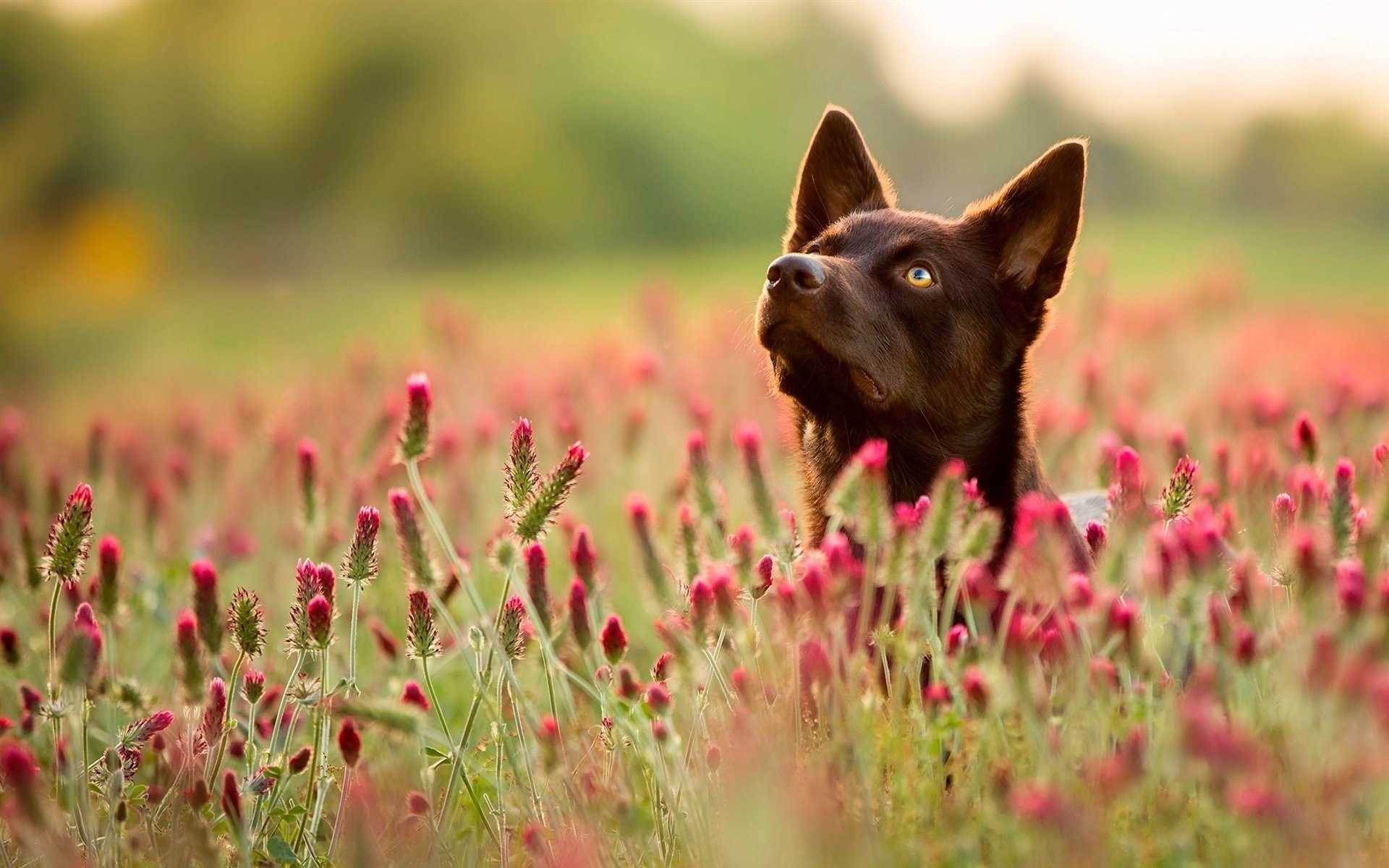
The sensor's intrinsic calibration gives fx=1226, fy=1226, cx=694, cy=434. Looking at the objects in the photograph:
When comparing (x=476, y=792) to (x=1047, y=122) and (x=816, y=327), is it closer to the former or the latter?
(x=816, y=327)

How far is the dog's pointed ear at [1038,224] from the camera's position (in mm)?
3520

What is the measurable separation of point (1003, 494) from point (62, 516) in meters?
2.31

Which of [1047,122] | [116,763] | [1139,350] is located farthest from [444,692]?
[1047,122]

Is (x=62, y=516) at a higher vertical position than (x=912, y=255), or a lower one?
lower

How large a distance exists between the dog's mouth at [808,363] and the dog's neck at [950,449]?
181mm

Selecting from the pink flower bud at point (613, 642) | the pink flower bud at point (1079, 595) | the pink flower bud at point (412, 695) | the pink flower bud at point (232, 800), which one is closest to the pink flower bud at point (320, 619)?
the pink flower bud at point (232, 800)

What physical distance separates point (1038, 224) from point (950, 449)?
0.75m

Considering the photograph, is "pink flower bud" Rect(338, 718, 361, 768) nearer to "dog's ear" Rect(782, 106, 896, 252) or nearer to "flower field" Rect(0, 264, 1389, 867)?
"flower field" Rect(0, 264, 1389, 867)

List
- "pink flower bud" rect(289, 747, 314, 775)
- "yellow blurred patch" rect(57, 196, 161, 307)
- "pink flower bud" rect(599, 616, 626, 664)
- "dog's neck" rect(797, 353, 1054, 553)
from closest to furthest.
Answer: "pink flower bud" rect(599, 616, 626, 664)
"pink flower bud" rect(289, 747, 314, 775)
"dog's neck" rect(797, 353, 1054, 553)
"yellow blurred patch" rect(57, 196, 161, 307)

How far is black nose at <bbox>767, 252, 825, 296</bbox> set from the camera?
309cm


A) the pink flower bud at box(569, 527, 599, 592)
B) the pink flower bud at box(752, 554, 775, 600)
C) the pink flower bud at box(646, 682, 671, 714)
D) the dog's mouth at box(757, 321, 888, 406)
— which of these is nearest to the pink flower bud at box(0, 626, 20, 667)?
the pink flower bud at box(569, 527, 599, 592)

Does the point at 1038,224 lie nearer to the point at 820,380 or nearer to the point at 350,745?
the point at 820,380

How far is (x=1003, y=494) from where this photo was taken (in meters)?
3.37

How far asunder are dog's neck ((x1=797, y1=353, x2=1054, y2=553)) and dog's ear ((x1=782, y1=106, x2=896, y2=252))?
2.74 ft
